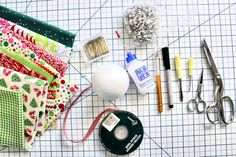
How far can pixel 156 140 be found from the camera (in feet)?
2.86

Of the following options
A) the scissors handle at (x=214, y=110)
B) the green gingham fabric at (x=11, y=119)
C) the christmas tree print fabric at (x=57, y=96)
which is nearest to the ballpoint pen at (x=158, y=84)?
the scissors handle at (x=214, y=110)

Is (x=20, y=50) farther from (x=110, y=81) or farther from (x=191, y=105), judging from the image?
(x=191, y=105)

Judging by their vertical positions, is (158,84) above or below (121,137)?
above

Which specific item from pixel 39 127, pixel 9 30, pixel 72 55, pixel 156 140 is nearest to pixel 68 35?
pixel 72 55

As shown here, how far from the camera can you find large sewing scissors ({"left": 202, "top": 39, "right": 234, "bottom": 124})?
33.6 inches

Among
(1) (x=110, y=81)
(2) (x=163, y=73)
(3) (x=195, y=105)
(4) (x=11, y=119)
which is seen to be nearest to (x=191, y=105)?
(3) (x=195, y=105)

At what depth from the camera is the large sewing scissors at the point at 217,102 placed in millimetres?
853

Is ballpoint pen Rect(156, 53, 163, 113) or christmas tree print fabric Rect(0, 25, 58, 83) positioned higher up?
christmas tree print fabric Rect(0, 25, 58, 83)

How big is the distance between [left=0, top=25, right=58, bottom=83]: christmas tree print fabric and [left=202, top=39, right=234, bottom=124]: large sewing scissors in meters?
0.41

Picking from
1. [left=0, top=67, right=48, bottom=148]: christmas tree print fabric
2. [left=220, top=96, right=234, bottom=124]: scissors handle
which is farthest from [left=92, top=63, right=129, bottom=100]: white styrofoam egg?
[left=220, top=96, right=234, bottom=124]: scissors handle

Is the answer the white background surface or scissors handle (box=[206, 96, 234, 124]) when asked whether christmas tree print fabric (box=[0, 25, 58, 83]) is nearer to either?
the white background surface

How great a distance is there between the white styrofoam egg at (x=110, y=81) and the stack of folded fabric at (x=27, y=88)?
0.09 m

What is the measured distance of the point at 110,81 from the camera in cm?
79

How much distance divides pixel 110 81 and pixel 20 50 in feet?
0.84
